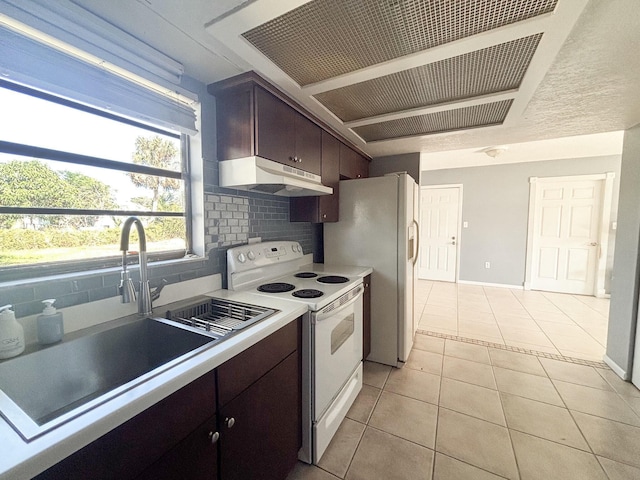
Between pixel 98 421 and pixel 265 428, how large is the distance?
708mm

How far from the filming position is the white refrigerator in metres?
2.27

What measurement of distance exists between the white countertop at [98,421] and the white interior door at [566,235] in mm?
5476

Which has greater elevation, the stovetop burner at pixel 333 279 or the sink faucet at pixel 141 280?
the sink faucet at pixel 141 280

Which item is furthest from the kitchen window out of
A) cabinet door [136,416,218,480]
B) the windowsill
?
cabinet door [136,416,218,480]

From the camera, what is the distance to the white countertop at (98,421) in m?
0.48

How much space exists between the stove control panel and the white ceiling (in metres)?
1.02

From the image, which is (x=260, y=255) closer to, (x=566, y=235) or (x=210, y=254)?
(x=210, y=254)

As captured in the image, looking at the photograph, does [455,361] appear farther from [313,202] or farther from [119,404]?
[119,404]

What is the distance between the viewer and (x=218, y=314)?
143 cm

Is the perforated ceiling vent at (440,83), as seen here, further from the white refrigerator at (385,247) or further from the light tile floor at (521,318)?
the light tile floor at (521,318)

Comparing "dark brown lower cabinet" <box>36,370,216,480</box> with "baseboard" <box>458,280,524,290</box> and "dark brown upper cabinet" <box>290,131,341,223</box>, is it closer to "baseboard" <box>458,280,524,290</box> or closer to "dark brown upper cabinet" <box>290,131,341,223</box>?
"dark brown upper cabinet" <box>290,131,341,223</box>

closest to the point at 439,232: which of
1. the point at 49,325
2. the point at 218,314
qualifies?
the point at 218,314

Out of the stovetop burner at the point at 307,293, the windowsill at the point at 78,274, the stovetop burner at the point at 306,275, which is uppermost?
the windowsill at the point at 78,274

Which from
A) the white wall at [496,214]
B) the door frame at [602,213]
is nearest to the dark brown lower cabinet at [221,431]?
the white wall at [496,214]
